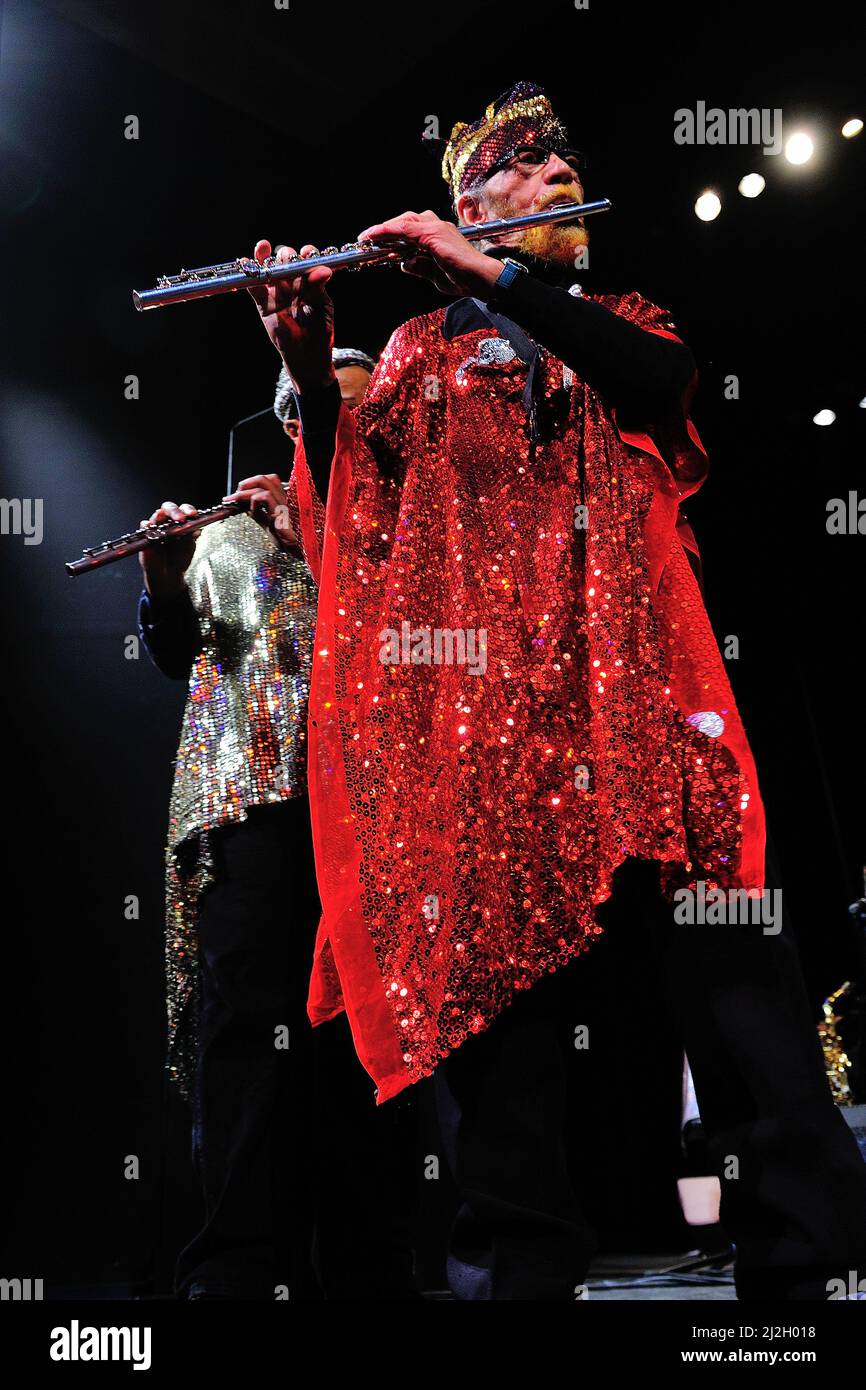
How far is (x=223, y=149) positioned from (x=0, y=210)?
0.58 meters

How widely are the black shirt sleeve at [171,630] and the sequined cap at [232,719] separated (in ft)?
0.08

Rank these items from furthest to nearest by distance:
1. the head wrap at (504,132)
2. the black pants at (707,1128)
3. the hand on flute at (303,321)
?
the head wrap at (504,132)
the hand on flute at (303,321)
the black pants at (707,1128)

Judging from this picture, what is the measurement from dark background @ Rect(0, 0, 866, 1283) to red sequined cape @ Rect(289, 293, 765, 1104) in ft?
5.03

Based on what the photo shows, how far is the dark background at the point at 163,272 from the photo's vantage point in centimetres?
247

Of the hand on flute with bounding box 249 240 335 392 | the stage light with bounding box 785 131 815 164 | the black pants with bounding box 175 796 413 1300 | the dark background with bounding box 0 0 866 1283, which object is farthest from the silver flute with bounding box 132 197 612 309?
the stage light with bounding box 785 131 815 164

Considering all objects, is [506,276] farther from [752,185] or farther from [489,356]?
[752,185]

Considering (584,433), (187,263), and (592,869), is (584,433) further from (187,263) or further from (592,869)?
(187,263)

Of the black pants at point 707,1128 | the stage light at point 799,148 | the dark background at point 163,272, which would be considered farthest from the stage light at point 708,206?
the black pants at point 707,1128

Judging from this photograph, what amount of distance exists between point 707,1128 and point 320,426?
3.14ft

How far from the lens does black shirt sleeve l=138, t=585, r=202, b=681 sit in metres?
2.03

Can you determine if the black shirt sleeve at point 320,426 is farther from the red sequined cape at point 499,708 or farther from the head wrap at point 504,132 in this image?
the head wrap at point 504,132

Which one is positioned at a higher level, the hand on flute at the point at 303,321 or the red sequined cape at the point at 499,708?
the hand on flute at the point at 303,321

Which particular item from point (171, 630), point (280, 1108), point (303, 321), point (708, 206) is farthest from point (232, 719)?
point (708, 206)
